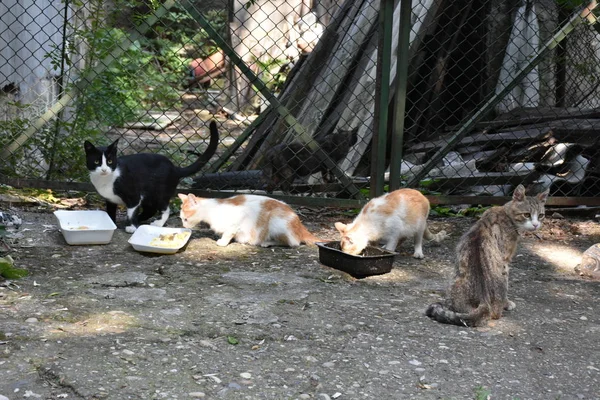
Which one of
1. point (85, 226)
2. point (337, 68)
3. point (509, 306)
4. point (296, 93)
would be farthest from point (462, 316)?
point (296, 93)

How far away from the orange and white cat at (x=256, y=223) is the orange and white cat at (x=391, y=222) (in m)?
0.55

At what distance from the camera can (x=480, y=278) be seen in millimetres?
4523

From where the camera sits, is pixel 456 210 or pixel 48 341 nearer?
pixel 48 341

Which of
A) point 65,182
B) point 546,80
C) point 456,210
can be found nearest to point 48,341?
point 65,182

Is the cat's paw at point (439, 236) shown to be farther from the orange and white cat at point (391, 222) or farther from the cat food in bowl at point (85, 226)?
the cat food in bowl at point (85, 226)

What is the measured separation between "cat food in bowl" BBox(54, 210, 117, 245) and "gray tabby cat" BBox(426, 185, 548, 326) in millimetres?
2718

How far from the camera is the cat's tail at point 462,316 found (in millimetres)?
4488

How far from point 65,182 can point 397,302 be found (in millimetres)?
3524

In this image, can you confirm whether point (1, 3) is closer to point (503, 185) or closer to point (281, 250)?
point (281, 250)

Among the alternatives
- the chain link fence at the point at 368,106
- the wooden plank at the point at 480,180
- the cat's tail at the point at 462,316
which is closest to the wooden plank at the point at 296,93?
the chain link fence at the point at 368,106

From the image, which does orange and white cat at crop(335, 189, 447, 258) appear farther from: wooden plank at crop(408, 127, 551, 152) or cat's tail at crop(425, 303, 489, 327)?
wooden plank at crop(408, 127, 551, 152)

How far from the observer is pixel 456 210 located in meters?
7.68

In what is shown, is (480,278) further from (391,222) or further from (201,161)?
(201,161)

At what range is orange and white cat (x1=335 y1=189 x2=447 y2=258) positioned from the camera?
19.0ft
